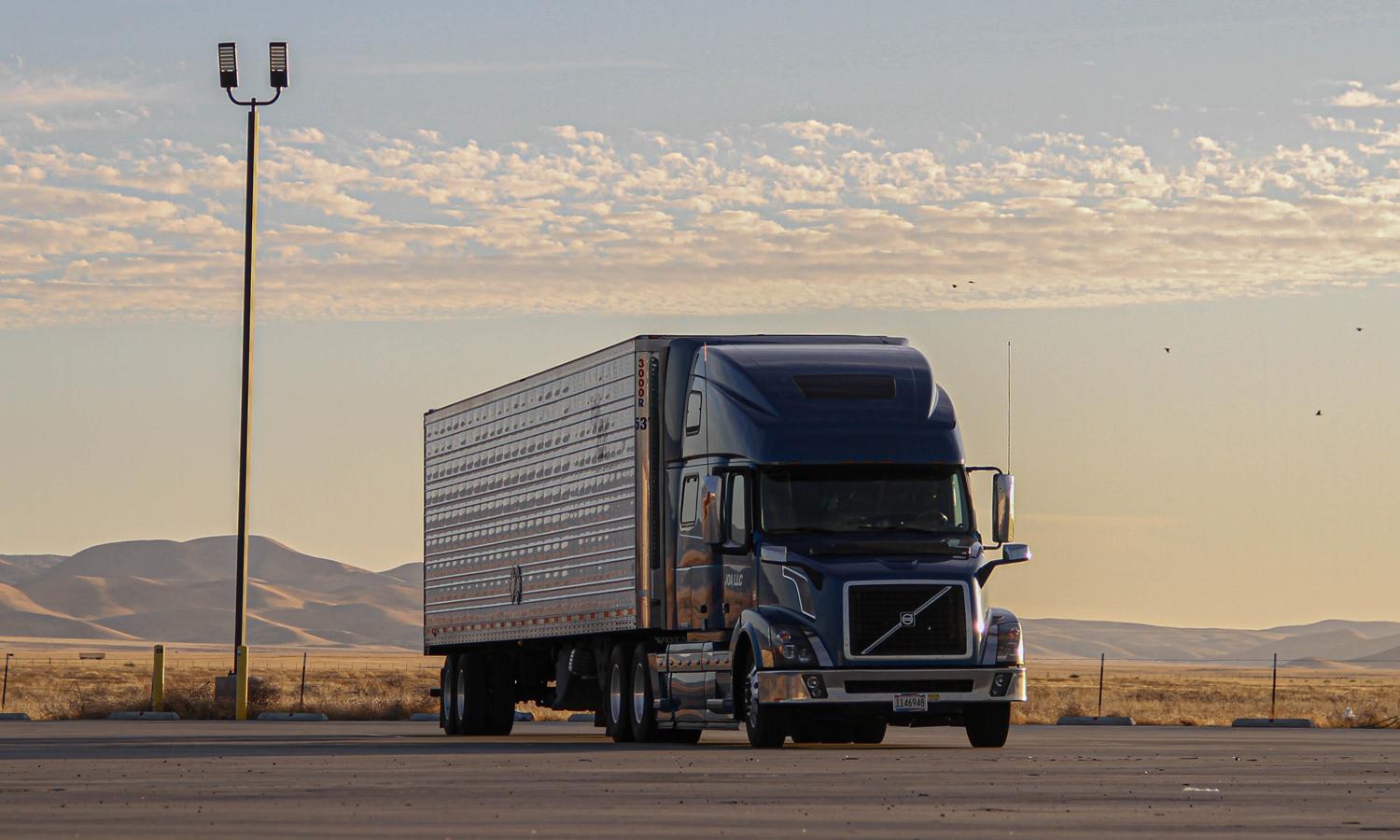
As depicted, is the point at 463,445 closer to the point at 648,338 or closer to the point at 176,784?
the point at 648,338

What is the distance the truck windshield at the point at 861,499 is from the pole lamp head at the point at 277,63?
1925cm

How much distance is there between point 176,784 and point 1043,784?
22.5ft

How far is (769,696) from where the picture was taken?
24969 millimetres

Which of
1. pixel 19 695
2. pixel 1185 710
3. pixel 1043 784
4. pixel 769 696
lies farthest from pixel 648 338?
pixel 19 695

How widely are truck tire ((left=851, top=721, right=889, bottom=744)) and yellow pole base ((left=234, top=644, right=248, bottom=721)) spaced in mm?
14881

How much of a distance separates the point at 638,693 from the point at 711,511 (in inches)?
120

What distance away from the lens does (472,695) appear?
110 ft

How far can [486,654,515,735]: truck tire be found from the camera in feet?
109

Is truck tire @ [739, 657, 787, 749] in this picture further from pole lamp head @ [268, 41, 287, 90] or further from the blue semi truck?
pole lamp head @ [268, 41, 287, 90]

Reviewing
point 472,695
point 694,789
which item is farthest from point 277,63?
point 694,789

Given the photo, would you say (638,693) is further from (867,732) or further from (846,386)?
(846,386)

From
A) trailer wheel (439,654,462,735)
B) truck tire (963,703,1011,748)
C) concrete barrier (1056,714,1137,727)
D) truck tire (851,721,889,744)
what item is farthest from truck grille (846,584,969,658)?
concrete barrier (1056,714,1137,727)

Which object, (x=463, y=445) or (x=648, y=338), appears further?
(x=463, y=445)

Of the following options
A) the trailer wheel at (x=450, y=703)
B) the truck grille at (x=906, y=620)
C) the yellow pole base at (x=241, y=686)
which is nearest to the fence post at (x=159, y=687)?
the yellow pole base at (x=241, y=686)
